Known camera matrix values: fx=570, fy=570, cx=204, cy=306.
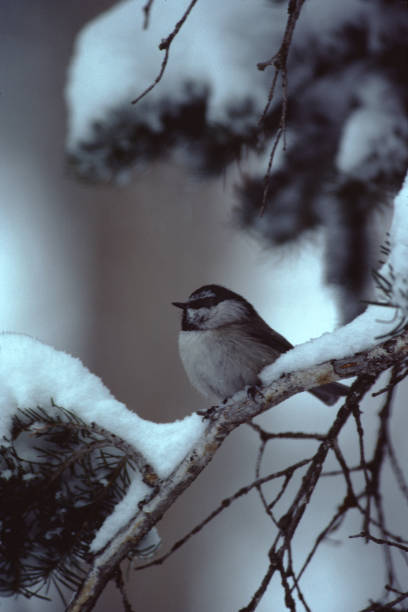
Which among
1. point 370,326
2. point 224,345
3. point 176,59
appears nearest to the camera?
point 370,326

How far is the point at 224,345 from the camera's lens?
1822 mm

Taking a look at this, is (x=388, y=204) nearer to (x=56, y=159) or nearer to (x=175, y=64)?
(x=175, y=64)

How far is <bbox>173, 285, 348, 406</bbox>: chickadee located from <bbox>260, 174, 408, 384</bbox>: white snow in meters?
0.49

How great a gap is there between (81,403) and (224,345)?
76 centimetres

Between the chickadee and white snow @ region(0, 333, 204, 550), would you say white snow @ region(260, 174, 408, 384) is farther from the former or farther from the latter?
the chickadee

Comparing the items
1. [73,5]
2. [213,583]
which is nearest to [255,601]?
[213,583]

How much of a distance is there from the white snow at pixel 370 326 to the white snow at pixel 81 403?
239mm

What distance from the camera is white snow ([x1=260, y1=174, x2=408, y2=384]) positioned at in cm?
80

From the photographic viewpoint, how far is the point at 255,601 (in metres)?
0.96

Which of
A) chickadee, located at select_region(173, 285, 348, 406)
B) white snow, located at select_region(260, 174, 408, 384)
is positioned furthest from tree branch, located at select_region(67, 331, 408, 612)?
chickadee, located at select_region(173, 285, 348, 406)

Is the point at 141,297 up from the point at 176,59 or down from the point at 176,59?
up

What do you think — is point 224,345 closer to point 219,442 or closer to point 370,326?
point 219,442

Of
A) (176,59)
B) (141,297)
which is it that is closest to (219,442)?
(176,59)

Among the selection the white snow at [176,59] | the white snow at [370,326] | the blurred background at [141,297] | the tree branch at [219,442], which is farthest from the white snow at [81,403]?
the blurred background at [141,297]
